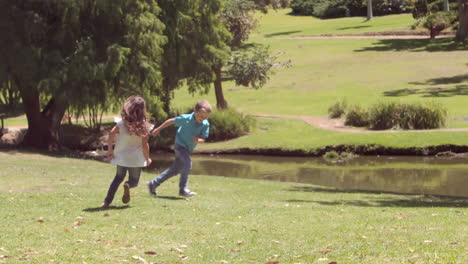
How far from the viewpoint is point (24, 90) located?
1158 inches

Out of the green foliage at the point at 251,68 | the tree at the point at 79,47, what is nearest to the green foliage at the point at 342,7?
the green foliage at the point at 251,68

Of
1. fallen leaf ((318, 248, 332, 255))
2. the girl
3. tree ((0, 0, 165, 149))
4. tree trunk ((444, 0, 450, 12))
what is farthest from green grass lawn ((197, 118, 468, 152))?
tree trunk ((444, 0, 450, 12))

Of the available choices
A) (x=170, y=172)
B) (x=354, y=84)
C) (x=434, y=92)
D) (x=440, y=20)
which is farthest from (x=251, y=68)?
(x=440, y=20)

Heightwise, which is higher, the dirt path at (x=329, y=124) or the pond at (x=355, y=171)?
the dirt path at (x=329, y=124)

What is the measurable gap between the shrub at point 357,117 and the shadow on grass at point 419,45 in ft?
93.4

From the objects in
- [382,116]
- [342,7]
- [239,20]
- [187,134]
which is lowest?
[382,116]

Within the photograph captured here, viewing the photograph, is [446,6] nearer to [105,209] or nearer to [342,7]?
[342,7]

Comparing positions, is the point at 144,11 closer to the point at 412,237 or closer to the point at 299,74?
the point at 412,237

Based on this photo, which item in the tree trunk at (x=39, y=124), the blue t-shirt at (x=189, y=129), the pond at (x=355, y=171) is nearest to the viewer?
the blue t-shirt at (x=189, y=129)

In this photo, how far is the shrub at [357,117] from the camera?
34.9 m

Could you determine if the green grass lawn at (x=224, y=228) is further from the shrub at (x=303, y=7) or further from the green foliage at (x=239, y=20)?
the shrub at (x=303, y=7)

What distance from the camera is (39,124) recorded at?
29969 millimetres

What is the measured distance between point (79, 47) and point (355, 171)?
34.8 ft

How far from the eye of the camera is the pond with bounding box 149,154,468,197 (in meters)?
23.4
